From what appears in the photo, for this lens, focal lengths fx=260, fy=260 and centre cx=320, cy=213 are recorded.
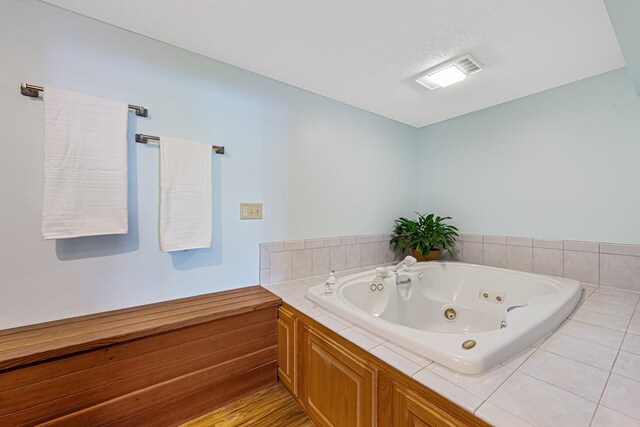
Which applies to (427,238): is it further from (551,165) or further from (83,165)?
(83,165)

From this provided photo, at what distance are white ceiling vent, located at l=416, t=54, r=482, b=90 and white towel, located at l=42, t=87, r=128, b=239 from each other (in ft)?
6.34

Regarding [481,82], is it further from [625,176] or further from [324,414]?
[324,414]

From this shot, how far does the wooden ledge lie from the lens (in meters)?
1.06

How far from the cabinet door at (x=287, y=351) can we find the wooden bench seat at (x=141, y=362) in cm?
5

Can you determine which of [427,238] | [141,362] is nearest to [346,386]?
[141,362]

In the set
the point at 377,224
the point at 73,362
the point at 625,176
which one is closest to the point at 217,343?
the point at 73,362

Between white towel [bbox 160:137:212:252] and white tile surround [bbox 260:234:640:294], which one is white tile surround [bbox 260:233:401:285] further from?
white towel [bbox 160:137:212:252]

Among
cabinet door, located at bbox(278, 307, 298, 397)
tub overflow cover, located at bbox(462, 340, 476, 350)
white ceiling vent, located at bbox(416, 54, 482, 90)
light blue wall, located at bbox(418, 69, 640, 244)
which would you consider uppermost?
white ceiling vent, located at bbox(416, 54, 482, 90)

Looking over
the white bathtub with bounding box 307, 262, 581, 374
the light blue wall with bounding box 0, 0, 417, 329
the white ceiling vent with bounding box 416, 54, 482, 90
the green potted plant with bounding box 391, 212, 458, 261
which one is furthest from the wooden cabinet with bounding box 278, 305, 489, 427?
the white ceiling vent with bounding box 416, 54, 482, 90

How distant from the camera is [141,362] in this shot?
4.18 feet

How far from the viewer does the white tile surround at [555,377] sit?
0.69 m

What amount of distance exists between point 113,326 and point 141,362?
22 cm

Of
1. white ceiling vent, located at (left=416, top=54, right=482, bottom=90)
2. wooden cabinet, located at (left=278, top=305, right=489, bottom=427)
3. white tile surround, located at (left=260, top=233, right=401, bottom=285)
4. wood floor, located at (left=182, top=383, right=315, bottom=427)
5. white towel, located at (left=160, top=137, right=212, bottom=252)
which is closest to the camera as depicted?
wooden cabinet, located at (left=278, top=305, right=489, bottom=427)

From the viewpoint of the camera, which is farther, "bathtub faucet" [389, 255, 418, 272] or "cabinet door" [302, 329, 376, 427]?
"bathtub faucet" [389, 255, 418, 272]
